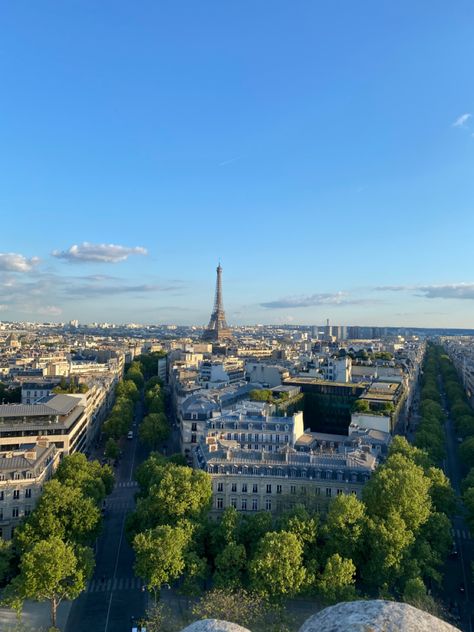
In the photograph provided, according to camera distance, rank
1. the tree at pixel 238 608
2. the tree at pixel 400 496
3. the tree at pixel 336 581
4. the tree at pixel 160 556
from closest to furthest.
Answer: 1. the tree at pixel 238 608
2. the tree at pixel 336 581
3. the tree at pixel 160 556
4. the tree at pixel 400 496

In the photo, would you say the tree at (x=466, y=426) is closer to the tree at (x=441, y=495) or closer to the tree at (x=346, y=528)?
the tree at (x=441, y=495)

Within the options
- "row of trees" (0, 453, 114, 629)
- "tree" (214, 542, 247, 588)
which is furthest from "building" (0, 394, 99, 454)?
"tree" (214, 542, 247, 588)

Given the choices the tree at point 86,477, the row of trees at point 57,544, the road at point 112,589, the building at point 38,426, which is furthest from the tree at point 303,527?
the building at point 38,426

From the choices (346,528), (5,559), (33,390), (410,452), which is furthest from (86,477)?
(33,390)

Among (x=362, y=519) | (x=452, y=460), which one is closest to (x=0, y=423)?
(x=362, y=519)

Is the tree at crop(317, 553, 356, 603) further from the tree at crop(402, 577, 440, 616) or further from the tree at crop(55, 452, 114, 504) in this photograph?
the tree at crop(55, 452, 114, 504)
